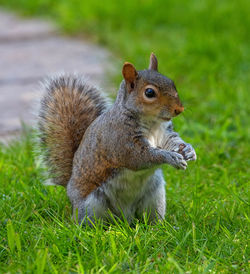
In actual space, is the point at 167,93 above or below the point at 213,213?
above

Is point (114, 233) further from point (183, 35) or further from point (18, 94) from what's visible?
point (183, 35)

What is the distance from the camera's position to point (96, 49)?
4.45 m

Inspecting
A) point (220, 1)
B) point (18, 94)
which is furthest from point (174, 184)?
point (220, 1)

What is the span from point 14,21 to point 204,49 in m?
2.07

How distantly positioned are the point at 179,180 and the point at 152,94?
0.57 metres

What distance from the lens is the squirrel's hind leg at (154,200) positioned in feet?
6.70

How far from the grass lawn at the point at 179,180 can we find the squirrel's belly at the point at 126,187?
10 cm

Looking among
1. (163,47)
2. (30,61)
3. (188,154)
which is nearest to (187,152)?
(188,154)

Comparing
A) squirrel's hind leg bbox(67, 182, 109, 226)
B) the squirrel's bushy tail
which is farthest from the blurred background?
squirrel's hind leg bbox(67, 182, 109, 226)

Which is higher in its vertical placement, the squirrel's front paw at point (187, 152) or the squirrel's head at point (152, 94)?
Answer: the squirrel's head at point (152, 94)

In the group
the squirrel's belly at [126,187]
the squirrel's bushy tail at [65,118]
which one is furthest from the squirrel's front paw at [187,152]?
the squirrel's bushy tail at [65,118]

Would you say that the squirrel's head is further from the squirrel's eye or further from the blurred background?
the blurred background

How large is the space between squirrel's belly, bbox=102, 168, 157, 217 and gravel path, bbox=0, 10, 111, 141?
1102 millimetres

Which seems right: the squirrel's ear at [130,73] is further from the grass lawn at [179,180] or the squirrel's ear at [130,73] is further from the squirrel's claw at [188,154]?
the grass lawn at [179,180]
